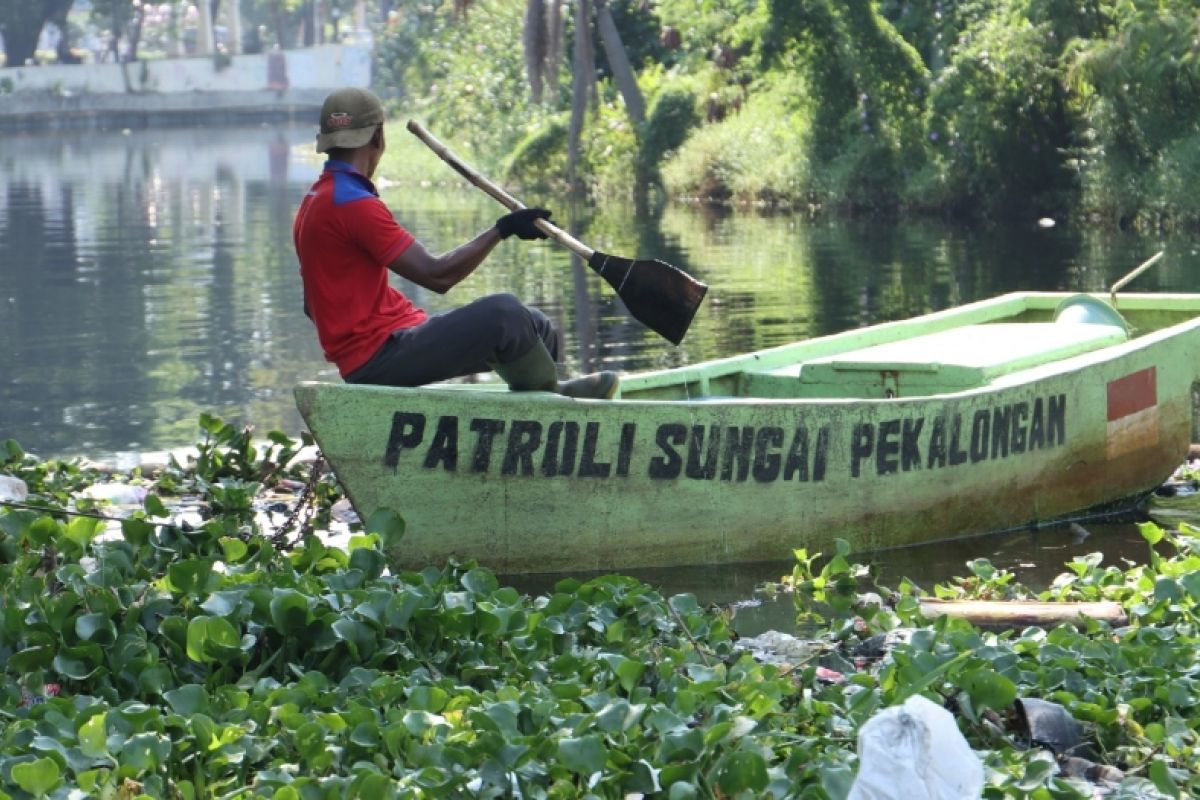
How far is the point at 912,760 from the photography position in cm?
402

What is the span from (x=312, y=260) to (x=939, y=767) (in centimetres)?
370

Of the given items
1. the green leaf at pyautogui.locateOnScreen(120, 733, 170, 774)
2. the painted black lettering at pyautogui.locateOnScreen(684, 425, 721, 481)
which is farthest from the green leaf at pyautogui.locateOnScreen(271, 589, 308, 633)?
the painted black lettering at pyautogui.locateOnScreen(684, 425, 721, 481)

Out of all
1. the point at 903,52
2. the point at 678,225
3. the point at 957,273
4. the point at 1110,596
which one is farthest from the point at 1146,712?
the point at 903,52

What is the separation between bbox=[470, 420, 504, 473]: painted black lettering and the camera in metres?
7.05

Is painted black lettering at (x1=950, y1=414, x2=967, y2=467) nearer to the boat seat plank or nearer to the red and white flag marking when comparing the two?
the boat seat plank

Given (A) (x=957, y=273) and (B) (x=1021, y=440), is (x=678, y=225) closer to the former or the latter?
(A) (x=957, y=273)

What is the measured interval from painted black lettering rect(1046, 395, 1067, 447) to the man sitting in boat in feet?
7.50

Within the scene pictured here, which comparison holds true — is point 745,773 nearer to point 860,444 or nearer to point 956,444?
point 860,444

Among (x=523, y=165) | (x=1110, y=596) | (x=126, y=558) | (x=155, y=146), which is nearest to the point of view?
(x=126, y=558)

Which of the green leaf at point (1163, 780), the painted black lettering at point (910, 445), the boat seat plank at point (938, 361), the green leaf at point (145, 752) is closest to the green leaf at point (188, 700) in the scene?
the green leaf at point (145, 752)

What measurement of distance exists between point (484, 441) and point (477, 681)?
6.22 feet

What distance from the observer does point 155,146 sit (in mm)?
58312

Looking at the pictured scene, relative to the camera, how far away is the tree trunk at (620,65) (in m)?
35.4

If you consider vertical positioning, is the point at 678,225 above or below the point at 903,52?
below
